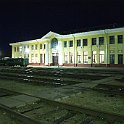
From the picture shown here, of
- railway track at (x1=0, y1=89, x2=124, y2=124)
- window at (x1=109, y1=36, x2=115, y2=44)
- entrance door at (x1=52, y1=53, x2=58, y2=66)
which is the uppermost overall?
window at (x1=109, y1=36, x2=115, y2=44)

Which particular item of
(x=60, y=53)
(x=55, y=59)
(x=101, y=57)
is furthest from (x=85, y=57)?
(x=55, y=59)

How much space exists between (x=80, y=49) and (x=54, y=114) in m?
35.7

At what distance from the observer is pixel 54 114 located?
7113 millimetres

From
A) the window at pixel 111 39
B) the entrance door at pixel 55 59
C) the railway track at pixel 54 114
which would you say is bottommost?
the railway track at pixel 54 114

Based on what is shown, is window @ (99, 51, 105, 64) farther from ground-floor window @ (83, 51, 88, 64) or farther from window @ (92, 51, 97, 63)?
ground-floor window @ (83, 51, 88, 64)

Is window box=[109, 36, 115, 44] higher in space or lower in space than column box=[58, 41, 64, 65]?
higher

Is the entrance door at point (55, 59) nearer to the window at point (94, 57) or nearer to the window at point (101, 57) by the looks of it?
the window at point (94, 57)

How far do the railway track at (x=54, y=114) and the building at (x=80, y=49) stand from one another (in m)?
30.4

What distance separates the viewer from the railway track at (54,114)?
20.6 ft

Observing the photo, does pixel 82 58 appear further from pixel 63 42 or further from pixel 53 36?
pixel 53 36

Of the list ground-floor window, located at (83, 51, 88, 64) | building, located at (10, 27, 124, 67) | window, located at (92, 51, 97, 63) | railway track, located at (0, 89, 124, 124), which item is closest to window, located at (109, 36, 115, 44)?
building, located at (10, 27, 124, 67)

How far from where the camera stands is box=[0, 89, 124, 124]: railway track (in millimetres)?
6281

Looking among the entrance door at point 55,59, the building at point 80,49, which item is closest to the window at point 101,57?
the building at point 80,49

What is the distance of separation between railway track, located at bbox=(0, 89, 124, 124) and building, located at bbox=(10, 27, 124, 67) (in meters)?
30.4
